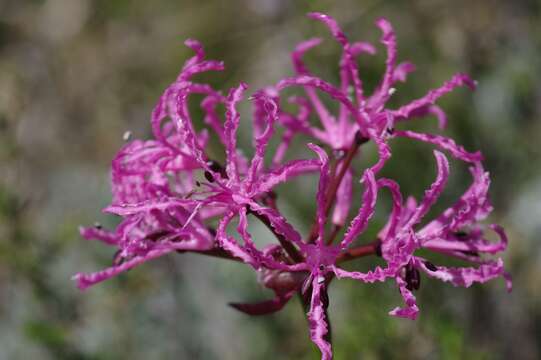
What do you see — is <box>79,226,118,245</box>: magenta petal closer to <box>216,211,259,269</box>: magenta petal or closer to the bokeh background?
<box>216,211,259,269</box>: magenta petal

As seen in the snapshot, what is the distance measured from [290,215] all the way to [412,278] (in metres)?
2.53

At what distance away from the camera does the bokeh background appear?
3621mm

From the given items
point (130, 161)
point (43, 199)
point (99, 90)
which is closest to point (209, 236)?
point (130, 161)

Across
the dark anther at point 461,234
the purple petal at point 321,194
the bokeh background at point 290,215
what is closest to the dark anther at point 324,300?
the purple petal at point 321,194

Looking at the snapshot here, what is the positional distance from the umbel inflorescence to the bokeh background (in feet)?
2.95

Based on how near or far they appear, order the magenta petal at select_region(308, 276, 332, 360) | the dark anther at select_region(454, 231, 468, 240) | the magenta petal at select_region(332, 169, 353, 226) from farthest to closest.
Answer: the magenta petal at select_region(332, 169, 353, 226)
the dark anther at select_region(454, 231, 468, 240)
the magenta petal at select_region(308, 276, 332, 360)

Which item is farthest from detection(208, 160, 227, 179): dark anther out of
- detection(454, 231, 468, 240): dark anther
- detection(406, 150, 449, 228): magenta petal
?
detection(454, 231, 468, 240): dark anther

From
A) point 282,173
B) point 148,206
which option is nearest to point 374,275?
point 282,173

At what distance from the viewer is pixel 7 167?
3.87m

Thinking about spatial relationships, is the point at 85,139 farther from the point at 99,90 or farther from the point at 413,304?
the point at 413,304

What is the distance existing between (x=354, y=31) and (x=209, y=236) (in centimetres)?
403

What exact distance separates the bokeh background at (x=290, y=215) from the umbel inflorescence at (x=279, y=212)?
90 cm

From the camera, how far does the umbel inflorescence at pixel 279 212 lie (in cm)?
195

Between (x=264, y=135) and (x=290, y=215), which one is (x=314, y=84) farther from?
(x=290, y=215)
